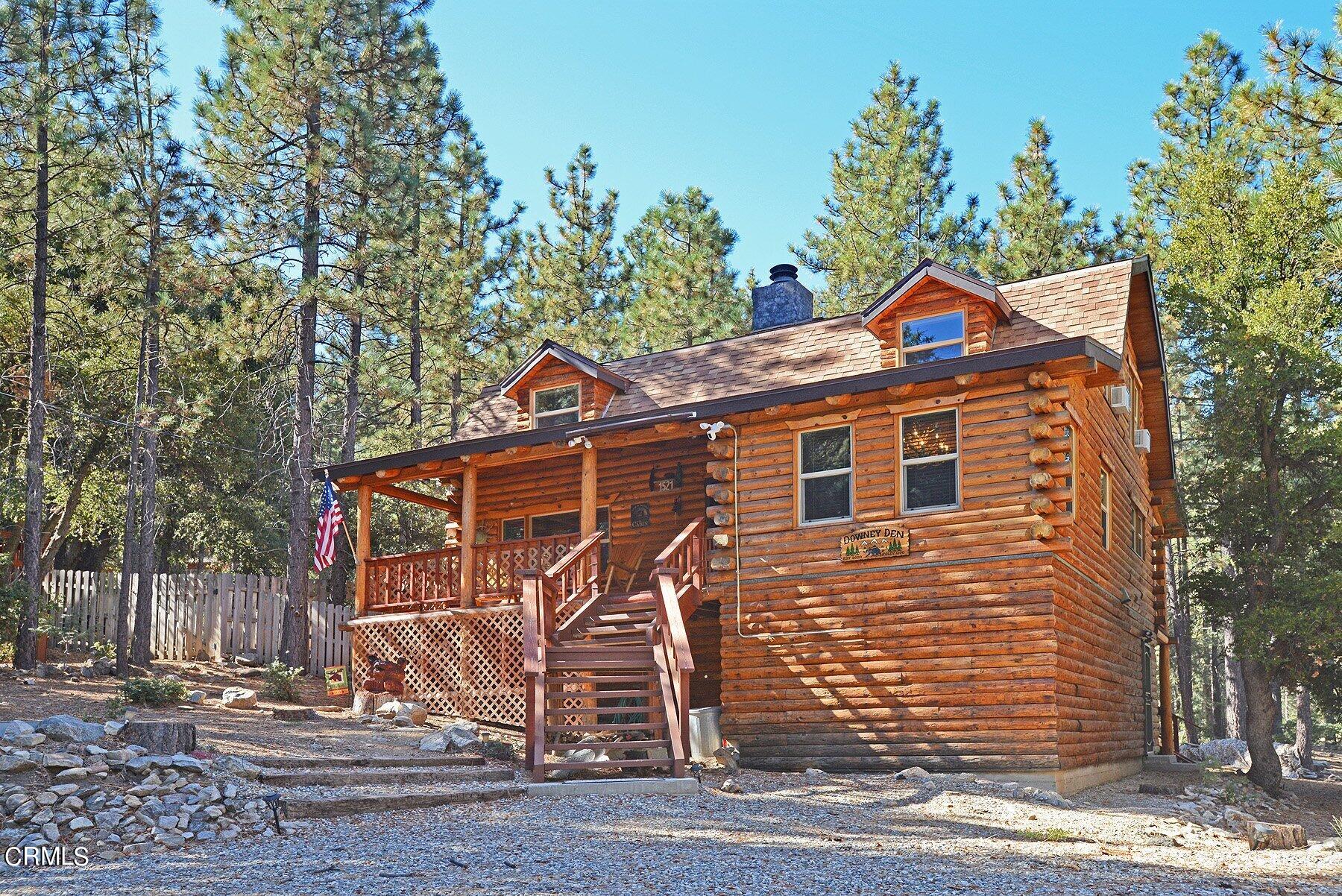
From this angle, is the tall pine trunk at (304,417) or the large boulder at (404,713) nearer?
the large boulder at (404,713)

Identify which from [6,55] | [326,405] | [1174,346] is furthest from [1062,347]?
[1174,346]

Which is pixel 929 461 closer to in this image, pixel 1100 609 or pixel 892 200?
pixel 1100 609

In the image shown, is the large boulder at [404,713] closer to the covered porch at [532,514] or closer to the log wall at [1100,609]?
the covered porch at [532,514]

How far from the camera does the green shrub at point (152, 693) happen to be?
15.6m

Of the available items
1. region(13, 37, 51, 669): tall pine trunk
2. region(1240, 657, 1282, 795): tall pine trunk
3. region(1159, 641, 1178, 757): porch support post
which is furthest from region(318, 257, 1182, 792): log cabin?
region(13, 37, 51, 669): tall pine trunk

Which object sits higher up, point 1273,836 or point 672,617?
point 672,617

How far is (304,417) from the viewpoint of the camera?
22.1m

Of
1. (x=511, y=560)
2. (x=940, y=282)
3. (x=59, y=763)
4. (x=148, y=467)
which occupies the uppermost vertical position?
(x=940, y=282)

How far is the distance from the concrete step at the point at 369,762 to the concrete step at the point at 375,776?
0.50ft

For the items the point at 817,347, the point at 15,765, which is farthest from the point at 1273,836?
the point at 15,765

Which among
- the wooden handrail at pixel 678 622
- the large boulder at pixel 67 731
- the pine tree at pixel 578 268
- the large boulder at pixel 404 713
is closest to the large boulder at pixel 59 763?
the large boulder at pixel 67 731

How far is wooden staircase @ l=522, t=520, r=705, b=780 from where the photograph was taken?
1216 cm

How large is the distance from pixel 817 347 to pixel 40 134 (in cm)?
1405

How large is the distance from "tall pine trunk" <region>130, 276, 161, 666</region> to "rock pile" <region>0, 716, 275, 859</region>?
1161cm
